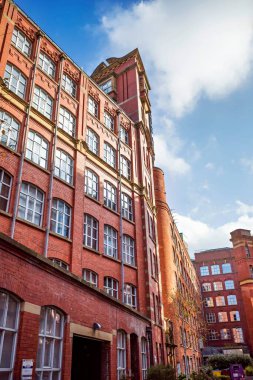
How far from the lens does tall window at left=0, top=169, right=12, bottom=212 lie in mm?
14283

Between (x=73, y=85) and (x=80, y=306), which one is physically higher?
(x=73, y=85)

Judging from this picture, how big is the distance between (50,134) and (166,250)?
19591mm

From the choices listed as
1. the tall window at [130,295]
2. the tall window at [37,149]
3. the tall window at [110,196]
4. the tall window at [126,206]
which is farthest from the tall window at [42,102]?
the tall window at [130,295]

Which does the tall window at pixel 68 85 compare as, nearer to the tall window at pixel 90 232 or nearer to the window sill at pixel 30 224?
the tall window at pixel 90 232

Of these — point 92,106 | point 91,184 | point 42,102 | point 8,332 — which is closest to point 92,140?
point 92,106

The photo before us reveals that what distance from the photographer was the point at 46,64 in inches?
823

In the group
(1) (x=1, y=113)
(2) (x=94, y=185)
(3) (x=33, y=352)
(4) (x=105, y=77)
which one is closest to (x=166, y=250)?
(2) (x=94, y=185)

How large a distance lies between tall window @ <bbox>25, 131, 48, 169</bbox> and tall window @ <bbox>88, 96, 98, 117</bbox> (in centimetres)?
718

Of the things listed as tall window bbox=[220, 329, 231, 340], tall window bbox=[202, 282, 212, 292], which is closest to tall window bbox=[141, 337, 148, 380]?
tall window bbox=[220, 329, 231, 340]

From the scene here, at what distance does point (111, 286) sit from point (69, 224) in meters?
5.01

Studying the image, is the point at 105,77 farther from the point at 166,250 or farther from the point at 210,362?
the point at 210,362

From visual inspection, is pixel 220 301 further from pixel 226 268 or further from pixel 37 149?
pixel 37 149

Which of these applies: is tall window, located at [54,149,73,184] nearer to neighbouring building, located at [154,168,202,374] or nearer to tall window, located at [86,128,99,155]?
tall window, located at [86,128,99,155]

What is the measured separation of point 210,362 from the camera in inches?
1574
